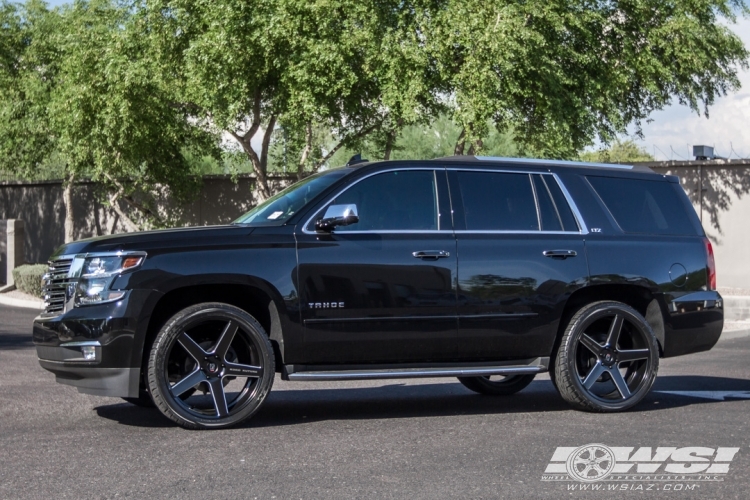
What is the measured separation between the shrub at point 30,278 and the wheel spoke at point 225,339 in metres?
17.3

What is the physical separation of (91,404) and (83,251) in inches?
76.1

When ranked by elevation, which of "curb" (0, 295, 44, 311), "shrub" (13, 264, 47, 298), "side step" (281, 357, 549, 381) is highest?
"side step" (281, 357, 549, 381)

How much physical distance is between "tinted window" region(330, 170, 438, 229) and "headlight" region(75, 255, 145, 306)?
163cm

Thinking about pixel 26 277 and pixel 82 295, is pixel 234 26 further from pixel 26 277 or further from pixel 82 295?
pixel 82 295

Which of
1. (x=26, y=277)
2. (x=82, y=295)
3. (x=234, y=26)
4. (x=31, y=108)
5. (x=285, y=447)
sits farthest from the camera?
(x=31, y=108)

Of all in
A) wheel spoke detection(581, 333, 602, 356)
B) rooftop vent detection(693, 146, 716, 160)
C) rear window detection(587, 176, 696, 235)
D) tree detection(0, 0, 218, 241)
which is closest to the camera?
wheel spoke detection(581, 333, 602, 356)

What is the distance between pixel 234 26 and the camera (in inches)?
782

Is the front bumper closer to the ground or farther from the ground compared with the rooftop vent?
closer to the ground

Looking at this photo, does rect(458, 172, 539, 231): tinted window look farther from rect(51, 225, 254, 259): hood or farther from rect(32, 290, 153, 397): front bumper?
rect(32, 290, 153, 397): front bumper

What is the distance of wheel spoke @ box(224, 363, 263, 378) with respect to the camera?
724 cm

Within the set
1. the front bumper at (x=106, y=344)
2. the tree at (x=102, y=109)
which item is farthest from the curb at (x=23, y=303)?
the front bumper at (x=106, y=344)

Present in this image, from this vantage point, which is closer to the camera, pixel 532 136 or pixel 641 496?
pixel 641 496

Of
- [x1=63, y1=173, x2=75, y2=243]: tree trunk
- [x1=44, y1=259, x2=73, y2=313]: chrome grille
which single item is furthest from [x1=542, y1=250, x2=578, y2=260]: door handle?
[x1=63, y1=173, x2=75, y2=243]: tree trunk

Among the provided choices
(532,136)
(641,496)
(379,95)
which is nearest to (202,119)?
(379,95)
